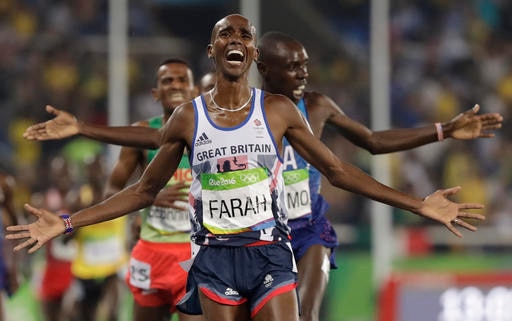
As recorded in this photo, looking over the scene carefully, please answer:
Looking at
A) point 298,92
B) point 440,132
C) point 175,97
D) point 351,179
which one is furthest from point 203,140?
point 175,97

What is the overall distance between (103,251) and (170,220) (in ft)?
15.8

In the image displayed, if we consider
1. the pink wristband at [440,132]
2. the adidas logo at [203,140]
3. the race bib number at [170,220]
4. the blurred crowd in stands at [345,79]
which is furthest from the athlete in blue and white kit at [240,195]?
the blurred crowd in stands at [345,79]

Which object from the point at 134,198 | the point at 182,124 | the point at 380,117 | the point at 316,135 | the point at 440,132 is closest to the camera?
the point at 182,124

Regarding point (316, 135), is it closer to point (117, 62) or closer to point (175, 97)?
point (175, 97)

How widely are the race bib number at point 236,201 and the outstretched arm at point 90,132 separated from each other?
0.75 m

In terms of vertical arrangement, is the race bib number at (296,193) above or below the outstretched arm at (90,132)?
below

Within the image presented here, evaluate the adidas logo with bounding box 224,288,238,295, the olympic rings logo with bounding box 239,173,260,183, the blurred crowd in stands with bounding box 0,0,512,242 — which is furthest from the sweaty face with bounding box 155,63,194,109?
the blurred crowd in stands with bounding box 0,0,512,242

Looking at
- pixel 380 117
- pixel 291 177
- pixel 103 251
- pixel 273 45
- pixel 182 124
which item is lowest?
pixel 103 251

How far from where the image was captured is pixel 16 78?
1711cm

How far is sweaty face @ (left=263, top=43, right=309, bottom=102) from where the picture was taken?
7.85 m

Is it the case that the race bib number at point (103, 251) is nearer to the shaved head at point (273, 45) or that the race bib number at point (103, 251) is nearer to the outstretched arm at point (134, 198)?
the shaved head at point (273, 45)

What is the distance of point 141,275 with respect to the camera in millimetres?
8414

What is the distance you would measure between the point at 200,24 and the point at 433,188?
4460 millimetres

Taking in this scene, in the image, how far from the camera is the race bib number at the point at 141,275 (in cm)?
837
